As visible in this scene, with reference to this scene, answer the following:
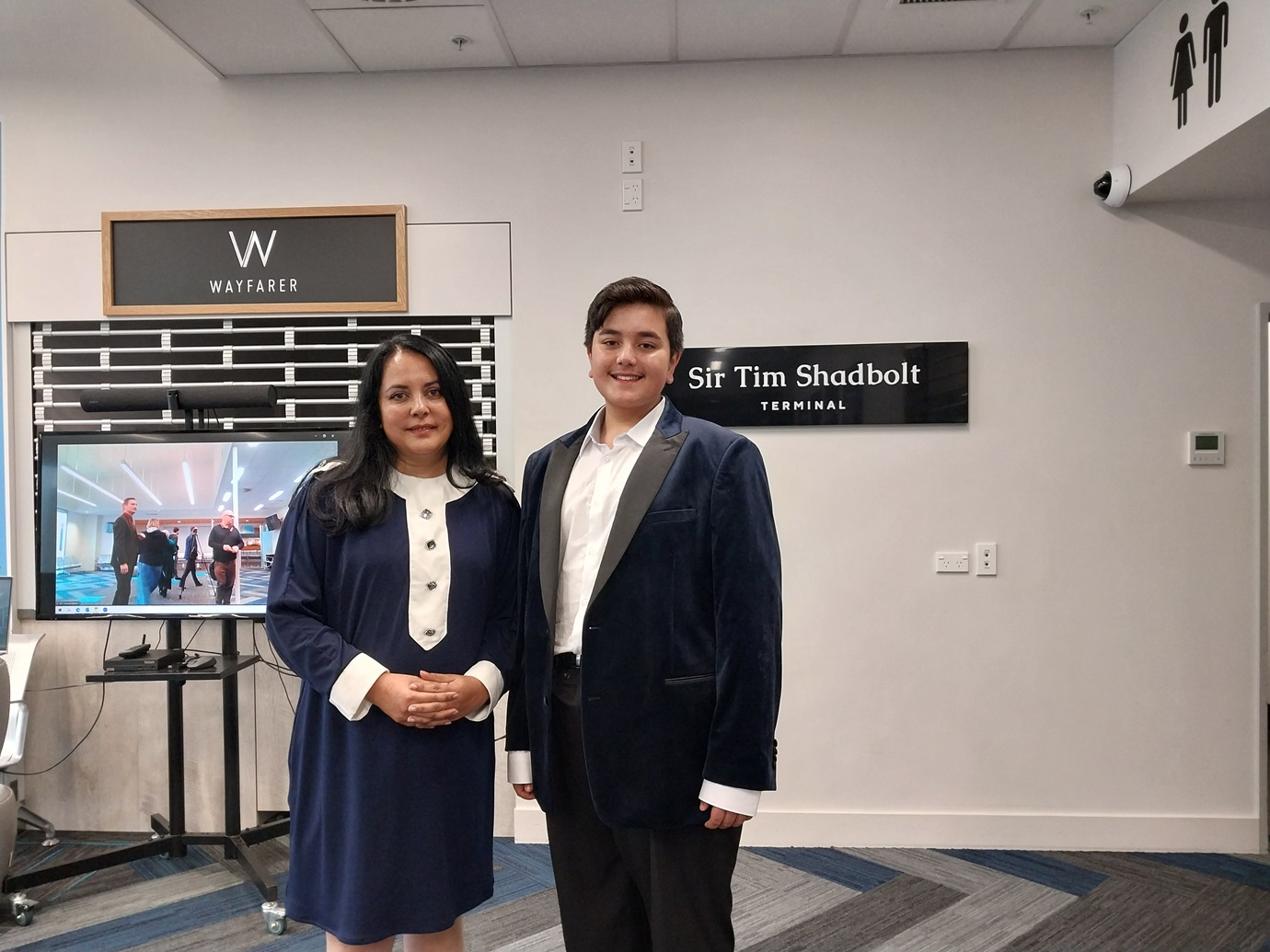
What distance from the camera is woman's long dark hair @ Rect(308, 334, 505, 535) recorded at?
1622mm

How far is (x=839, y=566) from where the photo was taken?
10.2 ft

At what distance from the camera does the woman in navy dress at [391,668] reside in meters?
1.58

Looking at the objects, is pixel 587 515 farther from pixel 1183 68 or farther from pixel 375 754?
pixel 1183 68

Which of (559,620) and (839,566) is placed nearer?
(559,620)

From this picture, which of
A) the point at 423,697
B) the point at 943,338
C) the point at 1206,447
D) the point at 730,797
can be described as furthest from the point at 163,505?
the point at 1206,447

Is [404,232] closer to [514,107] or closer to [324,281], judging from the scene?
[324,281]

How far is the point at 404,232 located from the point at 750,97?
1419mm

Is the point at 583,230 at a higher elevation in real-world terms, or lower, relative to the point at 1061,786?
higher

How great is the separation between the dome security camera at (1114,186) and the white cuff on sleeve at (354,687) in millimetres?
2962

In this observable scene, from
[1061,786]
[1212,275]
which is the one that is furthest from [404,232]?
[1061,786]

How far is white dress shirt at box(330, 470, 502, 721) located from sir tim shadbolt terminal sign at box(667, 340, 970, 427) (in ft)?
5.10

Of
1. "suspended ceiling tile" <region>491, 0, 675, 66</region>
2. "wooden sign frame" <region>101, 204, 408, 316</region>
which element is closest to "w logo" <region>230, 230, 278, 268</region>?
"wooden sign frame" <region>101, 204, 408, 316</region>

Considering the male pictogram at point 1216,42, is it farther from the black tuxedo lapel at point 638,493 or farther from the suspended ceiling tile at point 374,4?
the suspended ceiling tile at point 374,4

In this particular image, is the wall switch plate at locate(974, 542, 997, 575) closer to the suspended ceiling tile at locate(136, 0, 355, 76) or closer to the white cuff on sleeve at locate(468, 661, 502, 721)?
the white cuff on sleeve at locate(468, 661, 502, 721)
